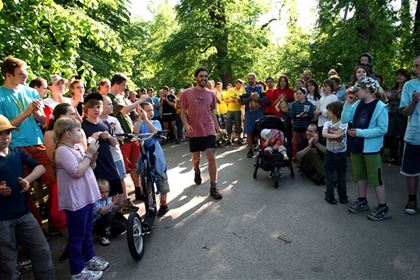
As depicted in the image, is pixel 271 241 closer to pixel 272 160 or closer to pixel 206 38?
pixel 272 160

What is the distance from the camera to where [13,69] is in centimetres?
423

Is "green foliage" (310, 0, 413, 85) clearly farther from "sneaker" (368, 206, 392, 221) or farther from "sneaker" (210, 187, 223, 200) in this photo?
"sneaker" (210, 187, 223, 200)

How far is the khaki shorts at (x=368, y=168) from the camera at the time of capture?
504cm

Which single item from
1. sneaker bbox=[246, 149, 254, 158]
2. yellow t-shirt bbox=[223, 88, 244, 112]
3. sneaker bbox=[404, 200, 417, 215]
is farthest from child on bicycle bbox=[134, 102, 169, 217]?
yellow t-shirt bbox=[223, 88, 244, 112]

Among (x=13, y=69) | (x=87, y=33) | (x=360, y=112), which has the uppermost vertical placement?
(x=87, y=33)

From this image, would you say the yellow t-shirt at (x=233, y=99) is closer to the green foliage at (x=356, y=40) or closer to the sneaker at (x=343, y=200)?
the green foliage at (x=356, y=40)

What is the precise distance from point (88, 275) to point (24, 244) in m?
0.72

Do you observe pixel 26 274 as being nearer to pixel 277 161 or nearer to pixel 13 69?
pixel 13 69

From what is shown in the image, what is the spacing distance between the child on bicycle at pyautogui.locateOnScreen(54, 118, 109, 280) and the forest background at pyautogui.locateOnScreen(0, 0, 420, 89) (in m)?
2.72

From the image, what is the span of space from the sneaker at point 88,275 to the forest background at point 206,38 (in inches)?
133

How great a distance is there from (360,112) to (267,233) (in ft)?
7.18

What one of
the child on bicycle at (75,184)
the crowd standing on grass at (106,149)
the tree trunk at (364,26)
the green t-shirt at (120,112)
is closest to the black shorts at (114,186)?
the crowd standing on grass at (106,149)

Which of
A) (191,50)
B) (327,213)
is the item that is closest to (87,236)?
(327,213)

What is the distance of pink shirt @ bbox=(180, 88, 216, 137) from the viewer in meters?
6.31
